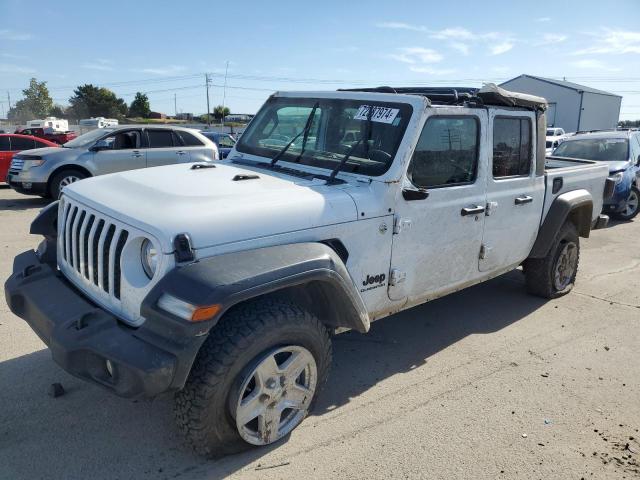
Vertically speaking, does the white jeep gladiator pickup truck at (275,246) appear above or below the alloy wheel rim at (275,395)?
above

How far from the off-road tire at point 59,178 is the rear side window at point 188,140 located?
84.0 inches

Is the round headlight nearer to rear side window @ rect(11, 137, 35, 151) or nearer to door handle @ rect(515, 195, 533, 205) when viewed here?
door handle @ rect(515, 195, 533, 205)

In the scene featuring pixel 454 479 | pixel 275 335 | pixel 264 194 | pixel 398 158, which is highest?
pixel 398 158

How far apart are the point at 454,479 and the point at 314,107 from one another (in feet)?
8.69

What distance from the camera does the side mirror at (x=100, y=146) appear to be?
10344mm

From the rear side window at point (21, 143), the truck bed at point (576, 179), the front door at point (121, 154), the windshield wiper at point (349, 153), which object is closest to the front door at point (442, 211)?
the windshield wiper at point (349, 153)

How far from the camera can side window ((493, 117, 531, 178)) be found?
4.09 metres

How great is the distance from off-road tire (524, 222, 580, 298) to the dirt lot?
0.49m

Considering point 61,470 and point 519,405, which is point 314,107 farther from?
point 61,470

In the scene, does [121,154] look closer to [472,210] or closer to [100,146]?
[100,146]

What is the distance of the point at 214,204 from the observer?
2.73m

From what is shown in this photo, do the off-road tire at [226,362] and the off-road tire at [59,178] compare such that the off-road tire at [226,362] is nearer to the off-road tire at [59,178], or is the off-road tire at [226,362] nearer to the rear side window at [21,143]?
the off-road tire at [59,178]

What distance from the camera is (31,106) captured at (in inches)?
2788

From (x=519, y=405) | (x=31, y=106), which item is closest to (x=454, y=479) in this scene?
(x=519, y=405)
